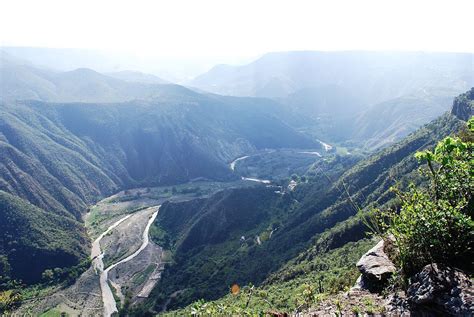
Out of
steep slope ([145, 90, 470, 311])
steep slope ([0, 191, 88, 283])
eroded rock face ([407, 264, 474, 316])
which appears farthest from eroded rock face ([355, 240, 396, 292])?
steep slope ([0, 191, 88, 283])

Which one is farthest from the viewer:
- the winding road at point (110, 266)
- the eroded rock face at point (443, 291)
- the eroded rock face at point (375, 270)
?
the winding road at point (110, 266)

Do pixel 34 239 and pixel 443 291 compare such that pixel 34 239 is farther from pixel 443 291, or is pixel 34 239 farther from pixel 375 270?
pixel 443 291

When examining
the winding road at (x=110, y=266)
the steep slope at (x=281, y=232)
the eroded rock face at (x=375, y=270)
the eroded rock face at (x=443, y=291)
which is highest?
the eroded rock face at (x=443, y=291)

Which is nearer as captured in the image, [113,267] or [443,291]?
[443,291]

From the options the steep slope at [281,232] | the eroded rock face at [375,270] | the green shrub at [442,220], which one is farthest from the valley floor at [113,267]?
the green shrub at [442,220]

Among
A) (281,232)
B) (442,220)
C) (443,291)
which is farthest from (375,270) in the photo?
(281,232)

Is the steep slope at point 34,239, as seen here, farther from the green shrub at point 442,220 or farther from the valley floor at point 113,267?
the green shrub at point 442,220

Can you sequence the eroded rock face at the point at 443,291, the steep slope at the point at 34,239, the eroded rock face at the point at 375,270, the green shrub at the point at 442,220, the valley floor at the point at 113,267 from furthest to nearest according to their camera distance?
the steep slope at the point at 34,239
the valley floor at the point at 113,267
the eroded rock face at the point at 375,270
the green shrub at the point at 442,220
the eroded rock face at the point at 443,291
